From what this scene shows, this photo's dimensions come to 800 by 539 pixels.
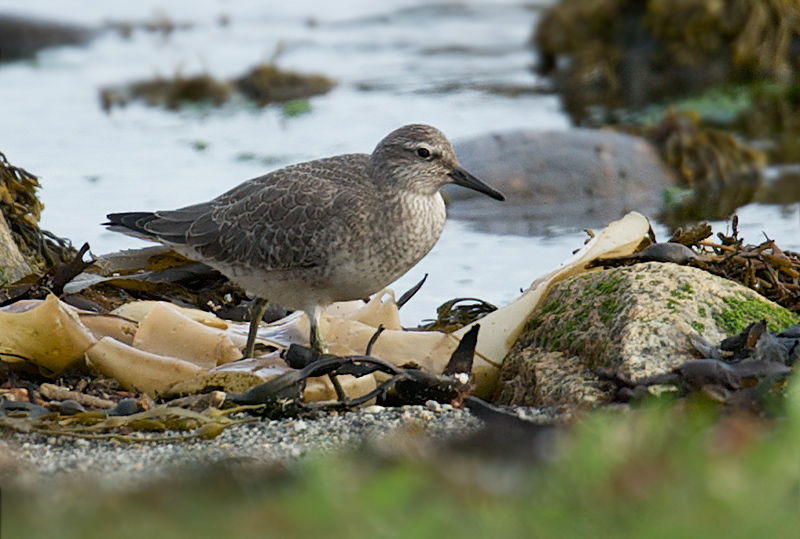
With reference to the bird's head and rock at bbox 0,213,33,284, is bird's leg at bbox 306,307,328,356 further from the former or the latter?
rock at bbox 0,213,33,284

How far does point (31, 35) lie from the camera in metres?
16.5

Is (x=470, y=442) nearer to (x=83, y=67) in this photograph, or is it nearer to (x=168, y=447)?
(x=168, y=447)

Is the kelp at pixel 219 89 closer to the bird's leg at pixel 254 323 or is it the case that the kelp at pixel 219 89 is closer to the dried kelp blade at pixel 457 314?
the dried kelp blade at pixel 457 314

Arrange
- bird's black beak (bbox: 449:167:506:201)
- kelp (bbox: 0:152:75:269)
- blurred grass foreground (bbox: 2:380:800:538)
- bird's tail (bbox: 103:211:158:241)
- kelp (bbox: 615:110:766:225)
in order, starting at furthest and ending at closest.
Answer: kelp (bbox: 615:110:766:225), kelp (bbox: 0:152:75:269), bird's tail (bbox: 103:211:158:241), bird's black beak (bbox: 449:167:506:201), blurred grass foreground (bbox: 2:380:800:538)

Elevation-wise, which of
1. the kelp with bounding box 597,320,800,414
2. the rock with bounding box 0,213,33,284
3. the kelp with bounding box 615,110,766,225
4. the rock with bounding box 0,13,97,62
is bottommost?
the kelp with bounding box 615,110,766,225

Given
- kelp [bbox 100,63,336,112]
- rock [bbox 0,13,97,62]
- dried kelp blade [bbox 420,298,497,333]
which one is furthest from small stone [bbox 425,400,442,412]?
rock [bbox 0,13,97,62]

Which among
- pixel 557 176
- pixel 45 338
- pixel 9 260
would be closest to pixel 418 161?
pixel 45 338

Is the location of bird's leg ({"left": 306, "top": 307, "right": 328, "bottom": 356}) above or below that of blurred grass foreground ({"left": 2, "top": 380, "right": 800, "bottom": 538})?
below

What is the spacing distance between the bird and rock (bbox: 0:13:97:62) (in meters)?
11.5

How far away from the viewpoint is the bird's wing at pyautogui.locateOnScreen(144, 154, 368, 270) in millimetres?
5094

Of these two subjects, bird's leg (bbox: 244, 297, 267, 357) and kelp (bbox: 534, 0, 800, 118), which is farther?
kelp (bbox: 534, 0, 800, 118)

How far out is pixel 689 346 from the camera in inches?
182

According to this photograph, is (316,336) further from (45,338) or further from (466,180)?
(45,338)

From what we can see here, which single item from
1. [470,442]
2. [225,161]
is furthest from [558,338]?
[225,161]
